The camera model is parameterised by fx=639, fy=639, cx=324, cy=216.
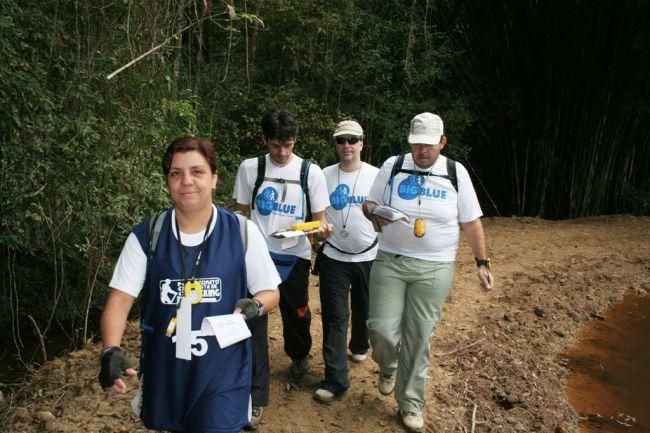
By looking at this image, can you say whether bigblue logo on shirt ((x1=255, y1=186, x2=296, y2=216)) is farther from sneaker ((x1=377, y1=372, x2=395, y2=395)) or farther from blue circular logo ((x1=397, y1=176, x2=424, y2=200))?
sneaker ((x1=377, y1=372, x2=395, y2=395))

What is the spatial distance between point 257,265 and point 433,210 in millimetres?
1430

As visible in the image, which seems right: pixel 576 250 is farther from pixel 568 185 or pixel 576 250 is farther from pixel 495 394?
pixel 495 394

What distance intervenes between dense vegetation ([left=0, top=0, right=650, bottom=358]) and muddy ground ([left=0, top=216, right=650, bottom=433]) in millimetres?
1154

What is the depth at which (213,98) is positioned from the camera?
9438mm

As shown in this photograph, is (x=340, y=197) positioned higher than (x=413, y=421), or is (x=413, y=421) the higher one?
(x=340, y=197)

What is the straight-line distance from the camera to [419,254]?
345cm

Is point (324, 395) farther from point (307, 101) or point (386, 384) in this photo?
point (307, 101)

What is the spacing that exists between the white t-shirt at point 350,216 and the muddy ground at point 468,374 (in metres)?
0.85

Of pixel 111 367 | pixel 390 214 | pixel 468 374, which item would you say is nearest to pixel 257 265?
pixel 111 367

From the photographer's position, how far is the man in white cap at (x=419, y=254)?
340 centimetres

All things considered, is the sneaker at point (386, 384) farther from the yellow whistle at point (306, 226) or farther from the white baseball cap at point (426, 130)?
the white baseball cap at point (426, 130)

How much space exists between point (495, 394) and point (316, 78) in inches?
268

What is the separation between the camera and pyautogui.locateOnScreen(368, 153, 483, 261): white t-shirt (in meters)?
3.41

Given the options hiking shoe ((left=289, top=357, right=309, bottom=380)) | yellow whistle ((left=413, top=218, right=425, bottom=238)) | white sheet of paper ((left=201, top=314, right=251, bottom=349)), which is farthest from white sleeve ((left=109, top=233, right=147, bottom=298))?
hiking shoe ((left=289, top=357, right=309, bottom=380))
